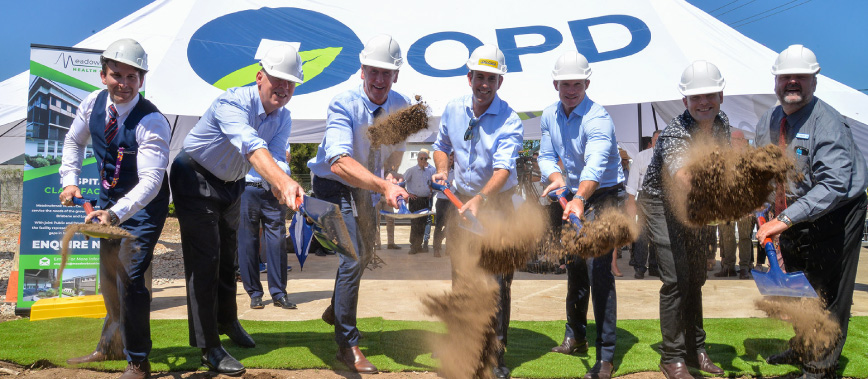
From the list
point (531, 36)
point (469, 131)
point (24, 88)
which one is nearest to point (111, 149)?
point (469, 131)

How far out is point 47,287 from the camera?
6227 millimetres

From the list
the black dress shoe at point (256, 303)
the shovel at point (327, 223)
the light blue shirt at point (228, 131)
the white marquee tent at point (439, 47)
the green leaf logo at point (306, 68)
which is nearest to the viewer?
the shovel at point (327, 223)

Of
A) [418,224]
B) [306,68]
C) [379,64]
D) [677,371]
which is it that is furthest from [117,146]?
[418,224]

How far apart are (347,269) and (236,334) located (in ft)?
3.90

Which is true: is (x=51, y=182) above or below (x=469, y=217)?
above

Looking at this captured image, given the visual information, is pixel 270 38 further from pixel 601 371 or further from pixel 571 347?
pixel 601 371

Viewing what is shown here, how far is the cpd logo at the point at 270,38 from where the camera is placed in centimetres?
872

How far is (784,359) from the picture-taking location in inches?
176

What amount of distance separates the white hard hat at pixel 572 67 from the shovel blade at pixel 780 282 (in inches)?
59.9

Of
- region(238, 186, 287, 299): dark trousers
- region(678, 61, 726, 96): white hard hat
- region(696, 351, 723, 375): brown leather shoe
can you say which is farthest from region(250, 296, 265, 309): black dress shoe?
region(678, 61, 726, 96): white hard hat

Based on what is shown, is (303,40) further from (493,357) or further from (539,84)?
(493,357)

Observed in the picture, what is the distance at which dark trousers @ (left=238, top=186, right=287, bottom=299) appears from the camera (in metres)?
6.33

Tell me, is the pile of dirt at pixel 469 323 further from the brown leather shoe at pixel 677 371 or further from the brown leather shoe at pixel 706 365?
the brown leather shoe at pixel 706 365

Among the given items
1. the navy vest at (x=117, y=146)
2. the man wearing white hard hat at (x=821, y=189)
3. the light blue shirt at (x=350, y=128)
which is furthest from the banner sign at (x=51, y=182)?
the man wearing white hard hat at (x=821, y=189)
